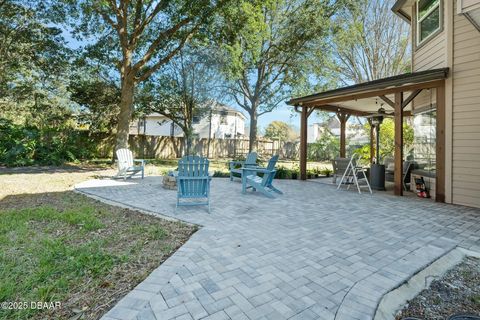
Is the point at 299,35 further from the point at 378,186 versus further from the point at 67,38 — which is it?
the point at 67,38

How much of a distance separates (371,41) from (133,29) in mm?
13532

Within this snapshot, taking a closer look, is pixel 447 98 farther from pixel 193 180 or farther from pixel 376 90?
pixel 193 180

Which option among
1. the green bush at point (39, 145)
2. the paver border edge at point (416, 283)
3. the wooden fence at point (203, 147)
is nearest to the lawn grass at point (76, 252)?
the paver border edge at point (416, 283)

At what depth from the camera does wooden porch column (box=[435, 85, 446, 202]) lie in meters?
5.74

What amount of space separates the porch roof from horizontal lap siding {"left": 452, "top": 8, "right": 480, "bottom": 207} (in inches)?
14.8

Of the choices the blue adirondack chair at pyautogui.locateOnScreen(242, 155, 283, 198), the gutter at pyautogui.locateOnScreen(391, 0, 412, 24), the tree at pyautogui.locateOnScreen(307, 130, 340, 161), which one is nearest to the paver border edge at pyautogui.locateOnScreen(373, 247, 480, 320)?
the blue adirondack chair at pyautogui.locateOnScreen(242, 155, 283, 198)

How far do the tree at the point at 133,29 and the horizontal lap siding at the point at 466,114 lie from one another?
311 inches

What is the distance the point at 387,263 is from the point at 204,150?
17.7m

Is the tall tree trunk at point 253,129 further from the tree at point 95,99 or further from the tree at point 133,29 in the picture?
the tree at point 95,99

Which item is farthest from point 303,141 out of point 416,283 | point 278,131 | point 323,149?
point 278,131

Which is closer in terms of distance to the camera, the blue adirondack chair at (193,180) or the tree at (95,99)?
the blue adirondack chair at (193,180)

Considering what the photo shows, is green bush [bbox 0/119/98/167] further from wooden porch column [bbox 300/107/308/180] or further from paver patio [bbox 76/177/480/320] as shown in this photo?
wooden porch column [bbox 300/107/308/180]

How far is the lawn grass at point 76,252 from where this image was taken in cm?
202

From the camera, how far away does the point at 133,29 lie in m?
11.1
